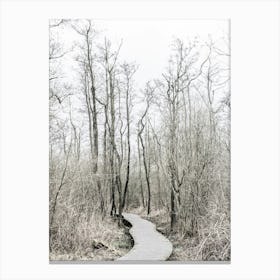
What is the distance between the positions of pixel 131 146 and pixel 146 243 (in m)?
1.14

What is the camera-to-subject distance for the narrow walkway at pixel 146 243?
16.9 feet

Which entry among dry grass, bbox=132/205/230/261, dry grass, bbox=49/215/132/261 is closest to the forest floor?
dry grass, bbox=132/205/230/261

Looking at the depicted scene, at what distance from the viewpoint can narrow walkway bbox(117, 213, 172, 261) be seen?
516cm

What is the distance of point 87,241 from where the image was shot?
5.47 m

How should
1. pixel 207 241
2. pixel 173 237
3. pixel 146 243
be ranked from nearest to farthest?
1. pixel 207 241
2. pixel 146 243
3. pixel 173 237

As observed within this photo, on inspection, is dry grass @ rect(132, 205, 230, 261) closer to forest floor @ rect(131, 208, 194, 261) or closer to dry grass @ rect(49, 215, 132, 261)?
forest floor @ rect(131, 208, 194, 261)

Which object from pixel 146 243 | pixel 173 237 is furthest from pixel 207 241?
pixel 146 243

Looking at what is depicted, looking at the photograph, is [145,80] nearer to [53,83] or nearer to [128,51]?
[128,51]

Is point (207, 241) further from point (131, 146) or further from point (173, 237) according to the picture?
point (131, 146)
